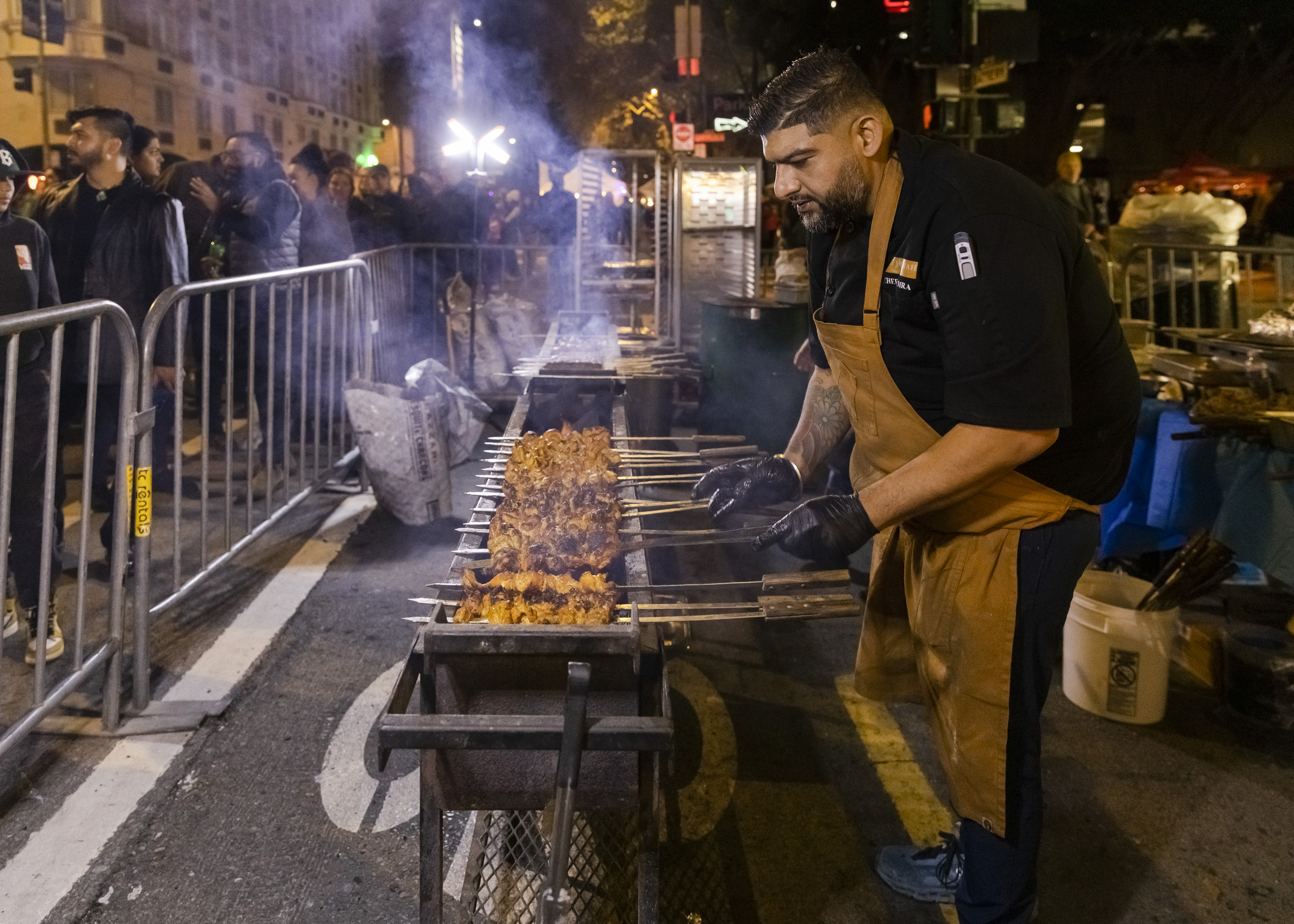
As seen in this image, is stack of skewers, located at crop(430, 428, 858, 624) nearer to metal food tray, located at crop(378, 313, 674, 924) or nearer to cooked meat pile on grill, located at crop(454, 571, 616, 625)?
cooked meat pile on grill, located at crop(454, 571, 616, 625)

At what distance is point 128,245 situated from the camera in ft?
19.4

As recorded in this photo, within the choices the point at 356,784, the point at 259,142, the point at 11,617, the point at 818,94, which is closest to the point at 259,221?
the point at 259,142

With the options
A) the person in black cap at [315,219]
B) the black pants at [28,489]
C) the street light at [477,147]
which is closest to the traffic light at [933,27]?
the person in black cap at [315,219]

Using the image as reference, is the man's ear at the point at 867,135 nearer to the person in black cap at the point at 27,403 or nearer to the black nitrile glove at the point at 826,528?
the black nitrile glove at the point at 826,528

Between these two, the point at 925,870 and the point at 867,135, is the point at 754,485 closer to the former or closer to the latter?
the point at 867,135

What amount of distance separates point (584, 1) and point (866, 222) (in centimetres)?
4115

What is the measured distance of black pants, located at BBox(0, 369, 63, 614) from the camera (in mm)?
4516

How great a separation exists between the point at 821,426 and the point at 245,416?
800 centimetres

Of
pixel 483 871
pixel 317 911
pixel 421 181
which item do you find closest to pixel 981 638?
pixel 483 871

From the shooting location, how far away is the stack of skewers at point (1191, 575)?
434 cm

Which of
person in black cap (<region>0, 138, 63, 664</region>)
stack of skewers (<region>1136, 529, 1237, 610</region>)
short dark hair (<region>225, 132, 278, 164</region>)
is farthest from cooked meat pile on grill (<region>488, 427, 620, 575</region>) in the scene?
short dark hair (<region>225, 132, 278, 164</region>)

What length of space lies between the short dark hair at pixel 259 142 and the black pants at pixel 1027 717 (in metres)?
7.19

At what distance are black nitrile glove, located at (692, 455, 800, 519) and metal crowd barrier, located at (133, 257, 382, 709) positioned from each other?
245 cm

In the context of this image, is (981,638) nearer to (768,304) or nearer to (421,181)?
(768,304)
